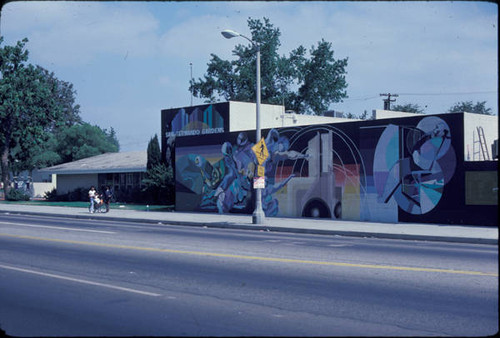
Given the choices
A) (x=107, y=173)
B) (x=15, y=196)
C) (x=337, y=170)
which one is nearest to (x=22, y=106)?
(x=15, y=196)

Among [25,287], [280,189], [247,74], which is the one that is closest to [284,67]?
[247,74]

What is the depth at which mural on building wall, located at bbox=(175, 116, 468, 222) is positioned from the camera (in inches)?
962

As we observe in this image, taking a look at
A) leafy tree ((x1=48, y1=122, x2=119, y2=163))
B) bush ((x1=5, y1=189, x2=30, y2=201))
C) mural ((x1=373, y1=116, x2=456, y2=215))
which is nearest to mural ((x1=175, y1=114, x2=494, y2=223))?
mural ((x1=373, y1=116, x2=456, y2=215))

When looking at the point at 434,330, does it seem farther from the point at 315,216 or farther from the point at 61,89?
the point at 61,89

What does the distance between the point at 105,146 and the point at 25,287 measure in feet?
214

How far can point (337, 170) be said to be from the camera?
90.8 ft

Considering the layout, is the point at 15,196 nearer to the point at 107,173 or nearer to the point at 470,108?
the point at 107,173

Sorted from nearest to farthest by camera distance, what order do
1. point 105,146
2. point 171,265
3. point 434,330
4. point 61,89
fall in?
point 434,330
point 171,265
point 105,146
point 61,89

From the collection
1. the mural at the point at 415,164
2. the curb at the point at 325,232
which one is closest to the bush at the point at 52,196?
the curb at the point at 325,232

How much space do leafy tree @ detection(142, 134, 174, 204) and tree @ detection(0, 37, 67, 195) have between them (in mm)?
18330

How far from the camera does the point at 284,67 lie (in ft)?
213

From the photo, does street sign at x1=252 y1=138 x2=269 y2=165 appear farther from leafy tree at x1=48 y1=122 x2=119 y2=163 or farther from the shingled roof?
leafy tree at x1=48 y1=122 x2=119 y2=163

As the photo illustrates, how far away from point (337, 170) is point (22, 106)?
36912mm

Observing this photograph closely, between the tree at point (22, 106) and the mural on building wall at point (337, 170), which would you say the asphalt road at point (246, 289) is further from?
the tree at point (22, 106)
